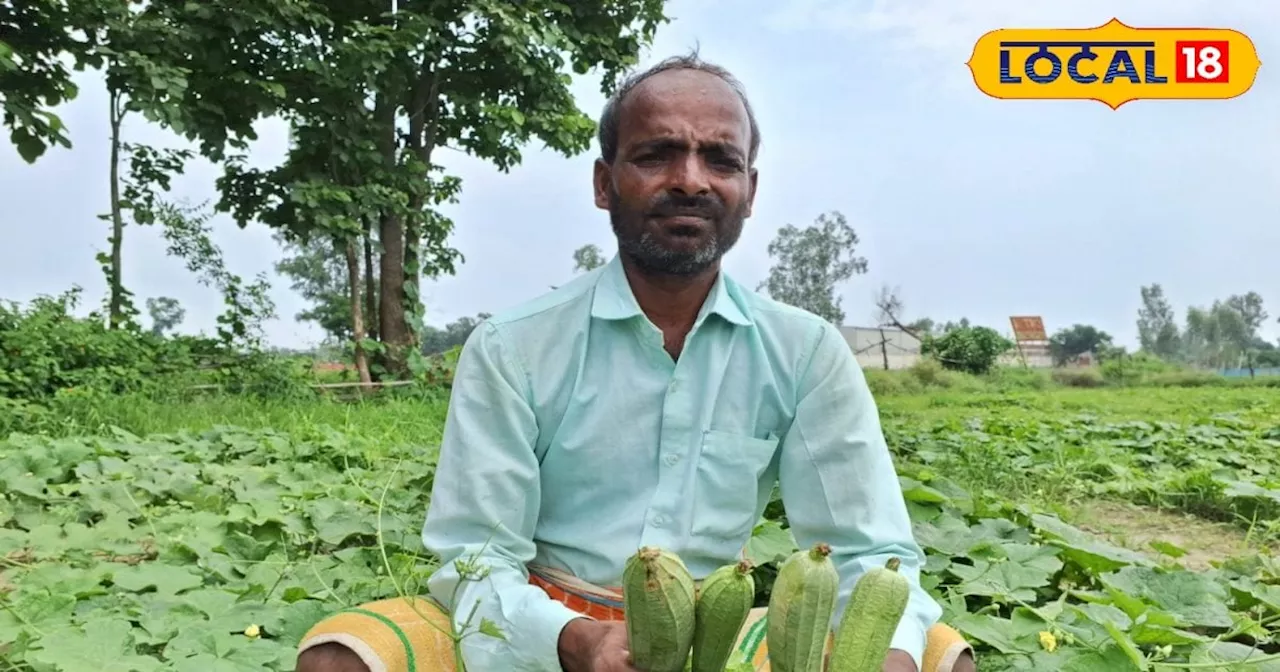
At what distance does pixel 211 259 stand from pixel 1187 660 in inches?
479

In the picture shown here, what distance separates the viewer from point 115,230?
36.9ft

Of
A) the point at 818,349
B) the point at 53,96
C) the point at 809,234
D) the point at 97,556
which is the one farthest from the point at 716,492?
the point at 809,234

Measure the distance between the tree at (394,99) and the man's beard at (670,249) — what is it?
909cm

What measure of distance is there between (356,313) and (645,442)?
1005 centimetres

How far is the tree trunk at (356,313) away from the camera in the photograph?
11.4 m

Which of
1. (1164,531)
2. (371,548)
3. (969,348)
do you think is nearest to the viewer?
(371,548)

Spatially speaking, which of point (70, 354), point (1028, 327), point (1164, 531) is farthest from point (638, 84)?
point (1028, 327)

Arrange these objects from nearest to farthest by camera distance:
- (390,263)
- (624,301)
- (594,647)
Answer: (594,647) → (624,301) → (390,263)

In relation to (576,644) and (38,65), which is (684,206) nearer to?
(576,644)

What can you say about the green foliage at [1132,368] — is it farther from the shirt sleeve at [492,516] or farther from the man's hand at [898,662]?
the shirt sleeve at [492,516]

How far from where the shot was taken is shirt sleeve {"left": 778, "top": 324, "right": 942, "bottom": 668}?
2.03 metres

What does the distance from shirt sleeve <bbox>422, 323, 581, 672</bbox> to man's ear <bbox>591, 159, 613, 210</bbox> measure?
435mm

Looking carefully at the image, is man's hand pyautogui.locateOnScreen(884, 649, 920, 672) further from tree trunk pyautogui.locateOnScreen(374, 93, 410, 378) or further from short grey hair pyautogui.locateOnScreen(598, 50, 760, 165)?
tree trunk pyautogui.locateOnScreen(374, 93, 410, 378)

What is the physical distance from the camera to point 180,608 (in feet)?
9.18
